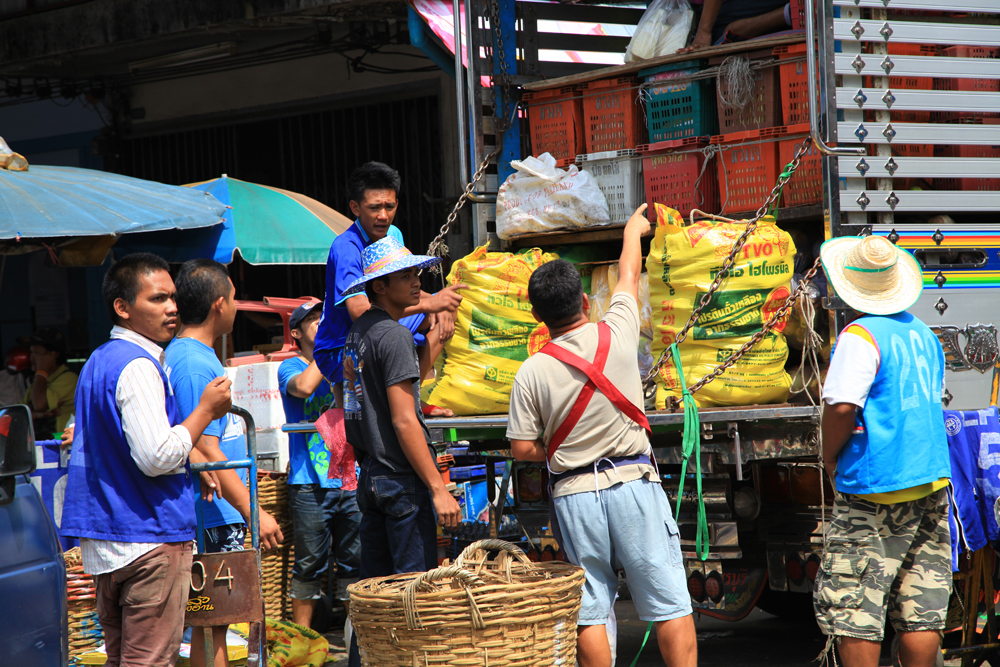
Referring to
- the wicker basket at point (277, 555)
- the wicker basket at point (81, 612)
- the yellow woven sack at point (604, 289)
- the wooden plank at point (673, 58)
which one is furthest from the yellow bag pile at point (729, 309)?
the wicker basket at point (81, 612)

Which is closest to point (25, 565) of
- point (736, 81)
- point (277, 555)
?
point (277, 555)

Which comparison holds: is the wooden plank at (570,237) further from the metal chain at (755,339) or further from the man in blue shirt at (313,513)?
the man in blue shirt at (313,513)

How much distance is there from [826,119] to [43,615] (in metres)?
3.51

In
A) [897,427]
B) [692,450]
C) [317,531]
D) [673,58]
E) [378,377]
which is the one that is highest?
[673,58]

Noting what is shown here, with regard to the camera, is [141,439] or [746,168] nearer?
[141,439]

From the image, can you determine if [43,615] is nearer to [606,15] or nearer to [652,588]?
[652,588]

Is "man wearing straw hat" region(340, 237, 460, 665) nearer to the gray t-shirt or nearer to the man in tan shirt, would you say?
the gray t-shirt

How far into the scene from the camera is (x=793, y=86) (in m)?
4.96

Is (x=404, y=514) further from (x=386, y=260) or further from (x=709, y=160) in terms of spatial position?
(x=709, y=160)

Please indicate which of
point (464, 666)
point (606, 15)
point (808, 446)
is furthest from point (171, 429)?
point (606, 15)

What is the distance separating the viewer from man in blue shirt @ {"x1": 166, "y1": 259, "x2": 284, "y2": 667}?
4137mm

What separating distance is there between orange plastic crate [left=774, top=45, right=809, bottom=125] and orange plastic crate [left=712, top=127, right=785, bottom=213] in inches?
4.3

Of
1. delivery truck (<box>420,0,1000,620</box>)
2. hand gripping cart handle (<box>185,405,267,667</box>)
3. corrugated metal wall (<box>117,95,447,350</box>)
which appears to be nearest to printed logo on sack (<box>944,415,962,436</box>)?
delivery truck (<box>420,0,1000,620</box>)

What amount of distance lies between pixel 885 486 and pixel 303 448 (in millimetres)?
3474
